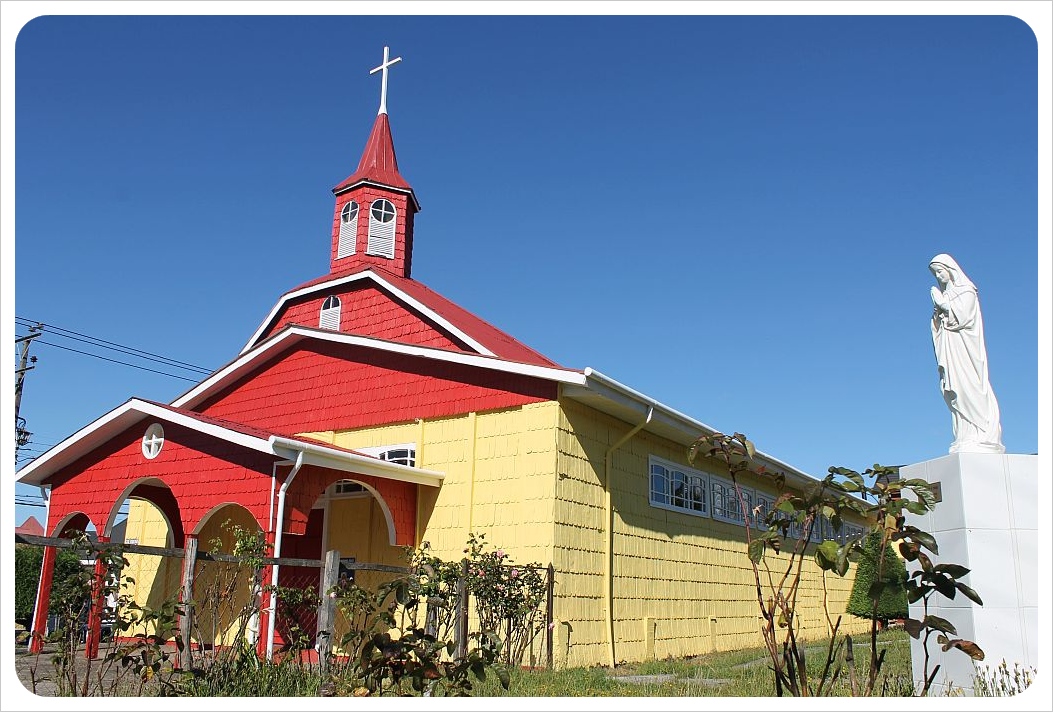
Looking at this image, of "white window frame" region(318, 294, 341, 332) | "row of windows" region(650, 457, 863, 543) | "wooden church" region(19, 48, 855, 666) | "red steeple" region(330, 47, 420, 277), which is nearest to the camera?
"wooden church" region(19, 48, 855, 666)

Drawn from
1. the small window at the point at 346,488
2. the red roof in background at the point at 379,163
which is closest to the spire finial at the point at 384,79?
the red roof in background at the point at 379,163

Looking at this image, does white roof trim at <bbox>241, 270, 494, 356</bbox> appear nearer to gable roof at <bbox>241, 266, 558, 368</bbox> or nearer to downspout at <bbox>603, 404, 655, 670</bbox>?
gable roof at <bbox>241, 266, 558, 368</bbox>

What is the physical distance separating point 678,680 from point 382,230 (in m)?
10.4

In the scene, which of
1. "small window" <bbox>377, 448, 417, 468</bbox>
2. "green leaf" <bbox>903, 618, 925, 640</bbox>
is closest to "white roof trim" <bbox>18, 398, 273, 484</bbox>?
"small window" <bbox>377, 448, 417, 468</bbox>

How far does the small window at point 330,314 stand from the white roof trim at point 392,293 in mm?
252

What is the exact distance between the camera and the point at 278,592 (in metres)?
7.19

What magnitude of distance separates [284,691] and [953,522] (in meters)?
5.40

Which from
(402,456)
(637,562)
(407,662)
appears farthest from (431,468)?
(407,662)

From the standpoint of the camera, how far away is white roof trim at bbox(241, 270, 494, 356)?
13.7 meters

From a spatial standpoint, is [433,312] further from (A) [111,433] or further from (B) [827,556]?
(B) [827,556]

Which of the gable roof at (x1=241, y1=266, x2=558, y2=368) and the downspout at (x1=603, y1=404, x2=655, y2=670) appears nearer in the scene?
the downspout at (x1=603, y1=404, x2=655, y2=670)

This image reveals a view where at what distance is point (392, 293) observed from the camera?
15.1 meters

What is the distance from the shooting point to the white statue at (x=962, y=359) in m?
7.64

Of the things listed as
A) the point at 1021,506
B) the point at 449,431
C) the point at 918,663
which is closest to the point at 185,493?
the point at 449,431
